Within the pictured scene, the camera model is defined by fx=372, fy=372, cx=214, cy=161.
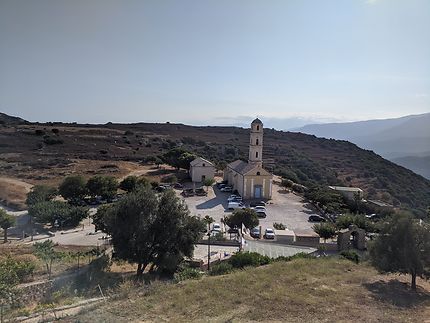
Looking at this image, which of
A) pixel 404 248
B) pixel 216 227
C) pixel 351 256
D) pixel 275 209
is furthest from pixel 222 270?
pixel 275 209

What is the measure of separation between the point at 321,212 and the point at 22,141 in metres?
61.8

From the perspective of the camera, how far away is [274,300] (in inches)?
507

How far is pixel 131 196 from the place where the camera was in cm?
1839

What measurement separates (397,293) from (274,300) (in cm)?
511

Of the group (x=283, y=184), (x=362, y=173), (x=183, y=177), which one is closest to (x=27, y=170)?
(x=183, y=177)

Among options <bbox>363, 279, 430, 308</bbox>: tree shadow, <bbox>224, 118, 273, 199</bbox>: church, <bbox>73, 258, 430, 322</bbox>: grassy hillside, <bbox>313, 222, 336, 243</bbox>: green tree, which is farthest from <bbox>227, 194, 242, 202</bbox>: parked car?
<bbox>363, 279, 430, 308</bbox>: tree shadow

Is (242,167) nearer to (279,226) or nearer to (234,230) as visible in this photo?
(279,226)

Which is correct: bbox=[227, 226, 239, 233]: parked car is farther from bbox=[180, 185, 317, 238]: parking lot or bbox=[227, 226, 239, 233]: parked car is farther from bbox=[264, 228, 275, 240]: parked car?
bbox=[180, 185, 317, 238]: parking lot

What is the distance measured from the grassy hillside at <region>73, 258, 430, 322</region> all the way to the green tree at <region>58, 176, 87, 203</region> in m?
A: 25.9

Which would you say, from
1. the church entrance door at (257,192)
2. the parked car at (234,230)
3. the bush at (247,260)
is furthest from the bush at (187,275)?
the church entrance door at (257,192)

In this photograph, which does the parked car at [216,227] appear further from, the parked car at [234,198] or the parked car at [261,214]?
the parked car at [234,198]

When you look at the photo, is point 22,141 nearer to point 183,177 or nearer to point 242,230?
point 183,177

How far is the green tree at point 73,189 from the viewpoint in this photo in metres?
37.3

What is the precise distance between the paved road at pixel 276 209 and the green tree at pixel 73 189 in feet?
35.5
